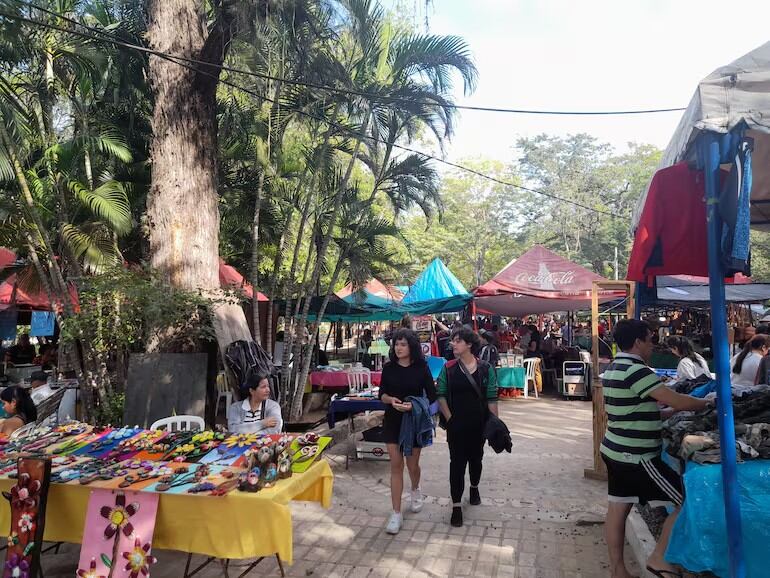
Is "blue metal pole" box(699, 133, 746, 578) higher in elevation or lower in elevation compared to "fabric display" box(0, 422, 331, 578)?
higher

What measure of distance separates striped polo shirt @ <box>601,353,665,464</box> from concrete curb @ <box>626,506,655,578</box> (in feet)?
2.39

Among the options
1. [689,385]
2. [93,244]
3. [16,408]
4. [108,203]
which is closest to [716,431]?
[689,385]

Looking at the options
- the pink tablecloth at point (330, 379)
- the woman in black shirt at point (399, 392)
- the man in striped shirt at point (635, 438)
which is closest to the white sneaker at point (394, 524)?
the woman in black shirt at point (399, 392)

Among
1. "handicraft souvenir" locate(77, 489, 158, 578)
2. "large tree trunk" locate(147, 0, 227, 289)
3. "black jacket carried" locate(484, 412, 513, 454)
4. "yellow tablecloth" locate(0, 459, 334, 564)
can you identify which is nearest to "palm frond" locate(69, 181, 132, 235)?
"large tree trunk" locate(147, 0, 227, 289)

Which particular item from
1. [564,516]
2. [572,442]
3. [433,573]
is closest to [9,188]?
[433,573]

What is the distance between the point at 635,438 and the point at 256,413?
10.3 feet

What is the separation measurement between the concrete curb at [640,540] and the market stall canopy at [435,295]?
840 centimetres

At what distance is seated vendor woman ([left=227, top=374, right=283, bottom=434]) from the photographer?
4750mm

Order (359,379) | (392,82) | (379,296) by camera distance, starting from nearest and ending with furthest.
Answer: (392,82) → (359,379) → (379,296)

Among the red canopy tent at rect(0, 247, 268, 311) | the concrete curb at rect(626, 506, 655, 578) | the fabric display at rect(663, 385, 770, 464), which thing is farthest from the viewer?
the red canopy tent at rect(0, 247, 268, 311)

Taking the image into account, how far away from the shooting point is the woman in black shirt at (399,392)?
4.46m

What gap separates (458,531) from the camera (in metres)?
4.43

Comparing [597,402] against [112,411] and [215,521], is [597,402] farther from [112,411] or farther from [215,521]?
[112,411]

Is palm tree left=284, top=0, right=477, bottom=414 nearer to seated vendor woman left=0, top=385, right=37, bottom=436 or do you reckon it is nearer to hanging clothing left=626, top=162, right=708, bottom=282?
seated vendor woman left=0, top=385, right=37, bottom=436
